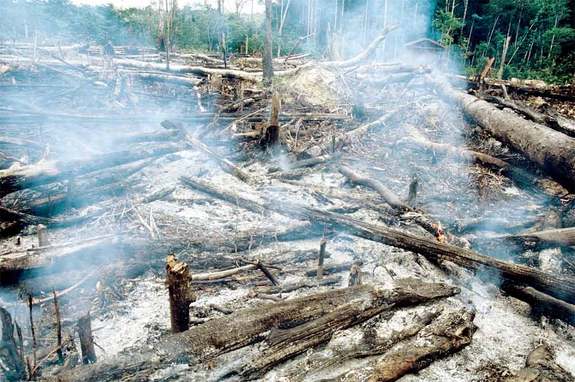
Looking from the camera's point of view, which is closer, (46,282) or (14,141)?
(46,282)

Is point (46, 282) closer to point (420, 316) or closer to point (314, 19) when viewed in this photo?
point (420, 316)

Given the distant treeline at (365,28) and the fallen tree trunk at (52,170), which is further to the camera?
the distant treeline at (365,28)

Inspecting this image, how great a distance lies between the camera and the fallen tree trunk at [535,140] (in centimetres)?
501

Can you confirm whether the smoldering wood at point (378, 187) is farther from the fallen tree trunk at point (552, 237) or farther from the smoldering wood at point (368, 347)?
the smoldering wood at point (368, 347)

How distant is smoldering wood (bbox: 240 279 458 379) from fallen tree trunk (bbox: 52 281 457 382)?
2cm

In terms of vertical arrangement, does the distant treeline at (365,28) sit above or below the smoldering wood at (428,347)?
above

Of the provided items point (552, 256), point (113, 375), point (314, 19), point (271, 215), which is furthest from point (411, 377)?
point (314, 19)

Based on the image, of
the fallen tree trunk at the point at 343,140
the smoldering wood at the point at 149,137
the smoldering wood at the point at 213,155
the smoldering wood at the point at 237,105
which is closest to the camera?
the smoldering wood at the point at 213,155

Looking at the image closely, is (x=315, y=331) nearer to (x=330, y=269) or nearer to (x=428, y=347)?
(x=428, y=347)

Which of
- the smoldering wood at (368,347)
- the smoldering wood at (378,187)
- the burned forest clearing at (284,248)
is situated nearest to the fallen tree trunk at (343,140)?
the burned forest clearing at (284,248)

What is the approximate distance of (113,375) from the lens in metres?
1.80

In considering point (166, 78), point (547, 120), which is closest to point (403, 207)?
point (547, 120)

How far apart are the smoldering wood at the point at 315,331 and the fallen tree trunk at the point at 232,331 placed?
2 cm

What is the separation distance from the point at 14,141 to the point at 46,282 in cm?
410
